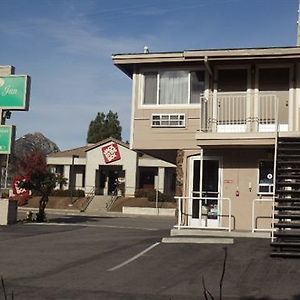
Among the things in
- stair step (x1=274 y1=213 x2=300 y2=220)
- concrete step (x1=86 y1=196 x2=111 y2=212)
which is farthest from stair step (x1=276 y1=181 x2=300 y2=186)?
Result: concrete step (x1=86 y1=196 x2=111 y2=212)

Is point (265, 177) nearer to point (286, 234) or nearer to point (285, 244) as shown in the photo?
point (286, 234)

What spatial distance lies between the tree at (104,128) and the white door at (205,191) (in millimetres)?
60913

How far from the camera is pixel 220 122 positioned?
18.4 meters

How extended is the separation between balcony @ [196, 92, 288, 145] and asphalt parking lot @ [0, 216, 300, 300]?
13.7ft

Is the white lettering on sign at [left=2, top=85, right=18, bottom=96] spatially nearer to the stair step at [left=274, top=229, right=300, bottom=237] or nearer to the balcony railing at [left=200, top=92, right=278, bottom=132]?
the balcony railing at [left=200, top=92, right=278, bottom=132]

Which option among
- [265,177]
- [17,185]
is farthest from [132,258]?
[17,185]

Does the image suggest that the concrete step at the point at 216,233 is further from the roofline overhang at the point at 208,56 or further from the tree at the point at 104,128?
the tree at the point at 104,128

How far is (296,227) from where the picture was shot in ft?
45.3

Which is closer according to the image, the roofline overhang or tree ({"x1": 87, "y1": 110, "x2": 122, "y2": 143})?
the roofline overhang

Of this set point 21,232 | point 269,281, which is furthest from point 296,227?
point 21,232

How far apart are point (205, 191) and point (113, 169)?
127ft

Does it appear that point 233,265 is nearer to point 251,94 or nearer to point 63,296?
point 63,296

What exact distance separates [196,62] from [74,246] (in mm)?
7159

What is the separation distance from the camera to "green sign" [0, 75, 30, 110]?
24953 millimetres
